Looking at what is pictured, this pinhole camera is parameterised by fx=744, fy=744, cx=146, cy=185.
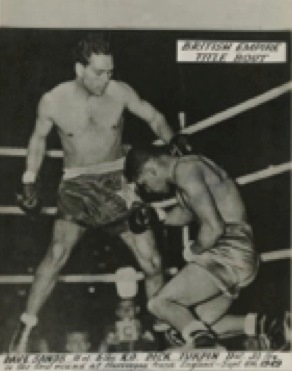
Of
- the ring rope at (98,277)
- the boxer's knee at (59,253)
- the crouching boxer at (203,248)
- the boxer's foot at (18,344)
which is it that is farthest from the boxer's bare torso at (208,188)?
the boxer's foot at (18,344)

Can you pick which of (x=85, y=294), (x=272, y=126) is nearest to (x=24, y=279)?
(x=85, y=294)

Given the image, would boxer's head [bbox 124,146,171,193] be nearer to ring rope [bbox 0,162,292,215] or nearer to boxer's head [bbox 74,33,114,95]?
ring rope [bbox 0,162,292,215]

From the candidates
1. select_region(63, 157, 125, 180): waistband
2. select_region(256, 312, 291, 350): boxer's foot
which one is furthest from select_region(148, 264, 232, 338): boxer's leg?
select_region(63, 157, 125, 180): waistband

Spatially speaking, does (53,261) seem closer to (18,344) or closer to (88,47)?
(18,344)

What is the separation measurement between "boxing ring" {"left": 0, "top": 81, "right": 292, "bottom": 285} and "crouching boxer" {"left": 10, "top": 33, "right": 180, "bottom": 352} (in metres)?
0.03

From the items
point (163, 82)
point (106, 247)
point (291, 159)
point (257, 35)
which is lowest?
point (106, 247)

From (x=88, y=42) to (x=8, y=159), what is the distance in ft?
1.38

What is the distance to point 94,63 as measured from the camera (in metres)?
2.22

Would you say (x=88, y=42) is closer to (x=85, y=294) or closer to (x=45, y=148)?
(x=45, y=148)

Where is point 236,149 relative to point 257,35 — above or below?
below

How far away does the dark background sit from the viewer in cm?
217

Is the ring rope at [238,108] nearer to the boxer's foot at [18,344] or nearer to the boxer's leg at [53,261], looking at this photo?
the boxer's leg at [53,261]

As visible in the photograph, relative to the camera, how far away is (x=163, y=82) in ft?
7.34

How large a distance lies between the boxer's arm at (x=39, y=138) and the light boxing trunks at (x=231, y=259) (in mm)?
516
